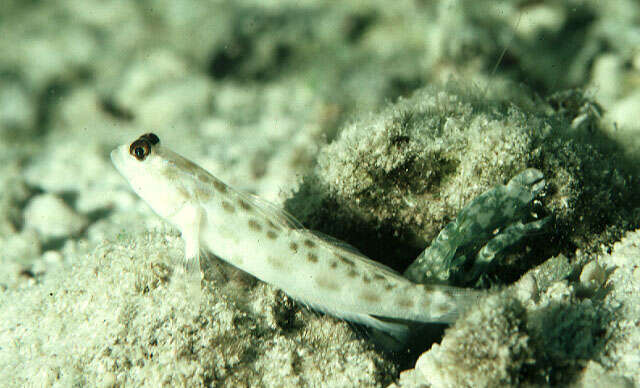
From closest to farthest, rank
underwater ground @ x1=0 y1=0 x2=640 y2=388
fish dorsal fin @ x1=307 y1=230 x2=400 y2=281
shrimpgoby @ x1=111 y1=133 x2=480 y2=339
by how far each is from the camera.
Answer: underwater ground @ x1=0 y1=0 x2=640 y2=388 → shrimpgoby @ x1=111 y1=133 x2=480 y2=339 → fish dorsal fin @ x1=307 y1=230 x2=400 y2=281

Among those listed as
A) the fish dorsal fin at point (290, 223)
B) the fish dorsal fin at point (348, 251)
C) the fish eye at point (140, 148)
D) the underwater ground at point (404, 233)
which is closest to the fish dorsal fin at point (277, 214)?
the fish dorsal fin at point (290, 223)

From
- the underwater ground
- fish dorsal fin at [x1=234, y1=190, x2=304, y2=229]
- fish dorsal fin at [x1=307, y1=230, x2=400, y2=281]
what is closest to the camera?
the underwater ground

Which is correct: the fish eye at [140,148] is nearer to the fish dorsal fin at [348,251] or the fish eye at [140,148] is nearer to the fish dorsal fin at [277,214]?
the fish dorsal fin at [277,214]

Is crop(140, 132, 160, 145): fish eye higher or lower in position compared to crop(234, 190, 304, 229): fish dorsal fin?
higher

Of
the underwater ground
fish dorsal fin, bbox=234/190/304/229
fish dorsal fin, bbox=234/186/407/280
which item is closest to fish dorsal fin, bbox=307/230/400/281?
fish dorsal fin, bbox=234/186/407/280

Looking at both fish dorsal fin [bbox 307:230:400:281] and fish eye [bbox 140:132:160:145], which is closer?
fish dorsal fin [bbox 307:230:400:281]

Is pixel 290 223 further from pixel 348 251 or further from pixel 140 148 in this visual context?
pixel 140 148

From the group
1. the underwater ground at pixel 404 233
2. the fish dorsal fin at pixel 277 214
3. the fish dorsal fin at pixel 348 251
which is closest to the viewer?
the underwater ground at pixel 404 233

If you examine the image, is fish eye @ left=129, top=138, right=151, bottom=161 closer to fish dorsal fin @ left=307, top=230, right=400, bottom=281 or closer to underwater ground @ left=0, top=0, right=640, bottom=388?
underwater ground @ left=0, top=0, right=640, bottom=388

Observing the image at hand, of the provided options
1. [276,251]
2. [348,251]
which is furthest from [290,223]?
[348,251]

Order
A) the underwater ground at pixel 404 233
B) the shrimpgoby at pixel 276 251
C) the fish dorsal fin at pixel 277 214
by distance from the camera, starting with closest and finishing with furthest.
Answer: the underwater ground at pixel 404 233, the shrimpgoby at pixel 276 251, the fish dorsal fin at pixel 277 214
